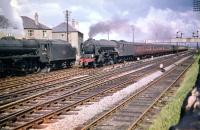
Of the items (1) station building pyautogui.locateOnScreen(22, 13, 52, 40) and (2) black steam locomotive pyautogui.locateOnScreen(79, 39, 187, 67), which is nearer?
(2) black steam locomotive pyautogui.locateOnScreen(79, 39, 187, 67)

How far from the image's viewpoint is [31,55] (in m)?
27.7

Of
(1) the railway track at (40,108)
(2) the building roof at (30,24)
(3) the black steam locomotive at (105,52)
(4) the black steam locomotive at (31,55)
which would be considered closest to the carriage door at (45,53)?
(4) the black steam locomotive at (31,55)

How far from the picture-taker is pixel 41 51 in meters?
29.3

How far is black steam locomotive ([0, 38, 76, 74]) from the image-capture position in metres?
25.1

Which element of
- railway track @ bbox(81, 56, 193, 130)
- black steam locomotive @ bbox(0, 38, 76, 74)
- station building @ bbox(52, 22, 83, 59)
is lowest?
railway track @ bbox(81, 56, 193, 130)

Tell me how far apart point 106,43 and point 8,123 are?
27.6m

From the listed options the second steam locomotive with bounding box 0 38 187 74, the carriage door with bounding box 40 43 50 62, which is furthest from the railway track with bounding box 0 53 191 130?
the carriage door with bounding box 40 43 50 62

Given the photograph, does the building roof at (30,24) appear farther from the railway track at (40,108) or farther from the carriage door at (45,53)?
the railway track at (40,108)

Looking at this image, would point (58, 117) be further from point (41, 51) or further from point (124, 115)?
point (41, 51)

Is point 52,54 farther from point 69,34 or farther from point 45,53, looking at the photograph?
point 69,34

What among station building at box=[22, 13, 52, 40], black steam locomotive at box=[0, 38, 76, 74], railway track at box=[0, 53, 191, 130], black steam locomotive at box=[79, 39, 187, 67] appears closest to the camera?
railway track at box=[0, 53, 191, 130]

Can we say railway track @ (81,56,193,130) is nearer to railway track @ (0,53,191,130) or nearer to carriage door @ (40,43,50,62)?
railway track @ (0,53,191,130)

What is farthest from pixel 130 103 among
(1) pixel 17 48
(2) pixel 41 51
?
(2) pixel 41 51

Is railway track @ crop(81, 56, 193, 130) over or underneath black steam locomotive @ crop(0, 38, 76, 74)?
underneath
